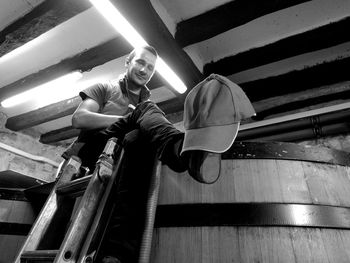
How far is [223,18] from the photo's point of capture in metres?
2.64

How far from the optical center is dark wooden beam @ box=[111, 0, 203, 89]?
7.80 ft

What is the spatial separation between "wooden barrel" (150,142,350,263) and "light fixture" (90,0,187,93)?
5.32ft

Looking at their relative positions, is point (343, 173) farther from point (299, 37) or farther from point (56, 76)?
point (56, 76)

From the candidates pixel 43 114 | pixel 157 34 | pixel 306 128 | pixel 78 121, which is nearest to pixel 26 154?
pixel 43 114

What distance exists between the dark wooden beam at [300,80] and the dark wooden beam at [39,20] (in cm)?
A: 258

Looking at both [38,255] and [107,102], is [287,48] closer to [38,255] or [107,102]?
[107,102]

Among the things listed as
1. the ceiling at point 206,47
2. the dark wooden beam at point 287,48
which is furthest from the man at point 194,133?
the dark wooden beam at point 287,48

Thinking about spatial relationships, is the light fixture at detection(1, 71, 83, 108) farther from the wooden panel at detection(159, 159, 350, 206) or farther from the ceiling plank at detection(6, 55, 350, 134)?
the wooden panel at detection(159, 159, 350, 206)

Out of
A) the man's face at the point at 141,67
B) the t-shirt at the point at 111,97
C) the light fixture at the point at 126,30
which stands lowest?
the t-shirt at the point at 111,97

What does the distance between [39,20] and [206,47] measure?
2.03 m

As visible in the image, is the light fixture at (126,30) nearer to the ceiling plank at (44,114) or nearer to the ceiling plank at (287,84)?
the ceiling plank at (44,114)

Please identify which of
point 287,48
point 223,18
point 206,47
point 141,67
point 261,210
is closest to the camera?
point 261,210

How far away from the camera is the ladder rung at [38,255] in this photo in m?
1.09

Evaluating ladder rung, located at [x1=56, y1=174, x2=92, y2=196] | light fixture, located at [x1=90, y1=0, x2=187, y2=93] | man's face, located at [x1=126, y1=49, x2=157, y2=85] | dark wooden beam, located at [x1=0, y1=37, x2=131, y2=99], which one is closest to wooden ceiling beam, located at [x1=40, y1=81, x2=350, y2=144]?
light fixture, located at [x1=90, y1=0, x2=187, y2=93]
